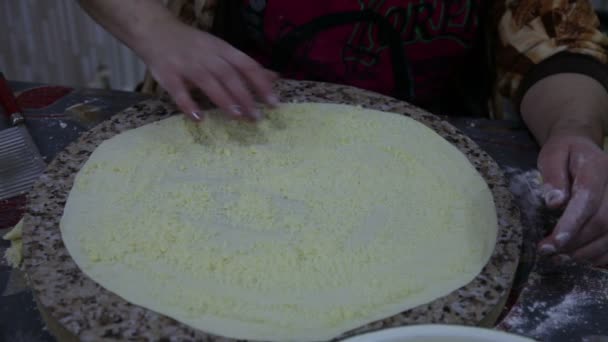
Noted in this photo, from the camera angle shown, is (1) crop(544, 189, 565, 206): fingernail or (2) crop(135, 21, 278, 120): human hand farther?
(2) crop(135, 21, 278, 120): human hand

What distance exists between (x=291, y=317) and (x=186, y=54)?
48cm

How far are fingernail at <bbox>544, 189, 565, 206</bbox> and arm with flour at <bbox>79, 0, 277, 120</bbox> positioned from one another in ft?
1.41

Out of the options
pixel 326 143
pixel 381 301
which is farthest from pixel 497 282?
pixel 326 143

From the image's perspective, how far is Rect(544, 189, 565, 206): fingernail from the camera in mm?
825

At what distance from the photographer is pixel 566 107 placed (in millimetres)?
1054

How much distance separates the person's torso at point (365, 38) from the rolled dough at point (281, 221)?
0.22m

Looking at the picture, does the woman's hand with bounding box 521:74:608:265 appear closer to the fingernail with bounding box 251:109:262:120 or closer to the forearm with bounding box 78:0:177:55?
the fingernail with bounding box 251:109:262:120

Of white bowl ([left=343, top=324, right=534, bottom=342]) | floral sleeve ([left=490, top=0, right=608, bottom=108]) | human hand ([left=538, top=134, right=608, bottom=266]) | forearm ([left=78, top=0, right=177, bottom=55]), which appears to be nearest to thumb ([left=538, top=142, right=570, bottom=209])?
human hand ([left=538, top=134, right=608, bottom=266])

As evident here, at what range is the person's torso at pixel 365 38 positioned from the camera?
119cm

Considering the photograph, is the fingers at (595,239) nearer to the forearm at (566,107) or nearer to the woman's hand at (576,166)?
the woman's hand at (576,166)

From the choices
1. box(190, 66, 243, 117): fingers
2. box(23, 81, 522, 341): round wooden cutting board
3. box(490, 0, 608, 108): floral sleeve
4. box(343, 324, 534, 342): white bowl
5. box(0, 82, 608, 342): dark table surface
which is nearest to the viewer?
box(343, 324, 534, 342): white bowl

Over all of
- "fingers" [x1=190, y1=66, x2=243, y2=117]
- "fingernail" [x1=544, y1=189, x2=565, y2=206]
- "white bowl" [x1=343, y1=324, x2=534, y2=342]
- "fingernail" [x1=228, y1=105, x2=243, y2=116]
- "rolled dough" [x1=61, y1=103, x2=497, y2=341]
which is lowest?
"rolled dough" [x1=61, y1=103, x2=497, y2=341]

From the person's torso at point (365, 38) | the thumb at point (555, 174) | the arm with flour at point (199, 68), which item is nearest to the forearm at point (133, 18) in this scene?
the arm with flour at point (199, 68)

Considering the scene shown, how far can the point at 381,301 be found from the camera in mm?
697
